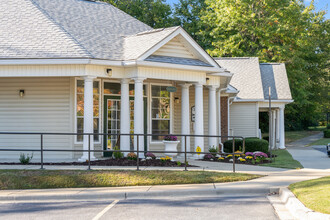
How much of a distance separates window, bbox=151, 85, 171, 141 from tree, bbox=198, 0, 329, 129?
1834 cm

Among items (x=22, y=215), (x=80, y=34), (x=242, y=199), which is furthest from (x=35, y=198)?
(x=80, y=34)

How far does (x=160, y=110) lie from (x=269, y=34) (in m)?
19.3

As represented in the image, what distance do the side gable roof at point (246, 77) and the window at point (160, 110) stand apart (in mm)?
9833

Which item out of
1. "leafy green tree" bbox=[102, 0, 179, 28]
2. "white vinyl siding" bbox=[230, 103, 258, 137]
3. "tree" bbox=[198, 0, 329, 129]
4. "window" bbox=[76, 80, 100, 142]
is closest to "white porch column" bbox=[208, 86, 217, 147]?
"window" bbox=[76, 80, 100, 142]

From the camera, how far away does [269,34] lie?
116 feet

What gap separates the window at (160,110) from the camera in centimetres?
1869

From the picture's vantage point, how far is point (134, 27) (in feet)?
64.7

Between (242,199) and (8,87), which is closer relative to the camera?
(242,199)

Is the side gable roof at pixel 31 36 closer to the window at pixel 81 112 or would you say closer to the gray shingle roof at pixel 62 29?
the gray shingle roof at pixel 62 29

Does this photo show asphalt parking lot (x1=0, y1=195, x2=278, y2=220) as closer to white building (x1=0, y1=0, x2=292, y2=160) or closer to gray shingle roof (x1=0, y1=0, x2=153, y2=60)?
white building (x1=0, y1=0, x2=292, y2=160)

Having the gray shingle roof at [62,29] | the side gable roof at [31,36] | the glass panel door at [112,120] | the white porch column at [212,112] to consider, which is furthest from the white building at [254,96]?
the side gable roof at [31,36]

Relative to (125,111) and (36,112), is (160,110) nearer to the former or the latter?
(125,111)

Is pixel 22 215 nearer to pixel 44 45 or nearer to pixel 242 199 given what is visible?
pixel 242 199

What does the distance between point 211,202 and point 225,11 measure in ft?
98.4
